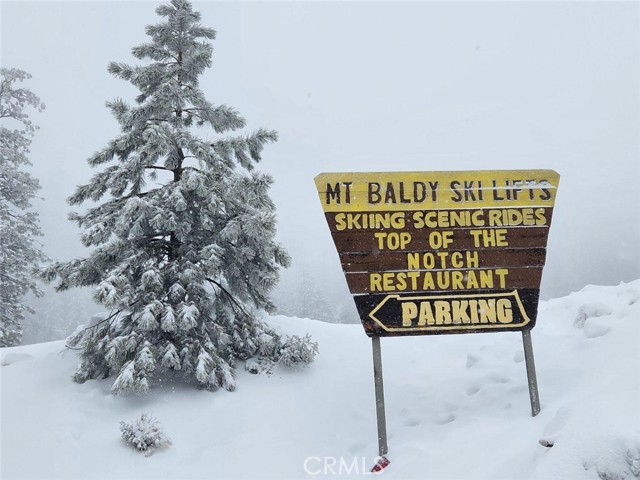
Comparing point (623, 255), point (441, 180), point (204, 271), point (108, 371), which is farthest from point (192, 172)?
point (623, 255)

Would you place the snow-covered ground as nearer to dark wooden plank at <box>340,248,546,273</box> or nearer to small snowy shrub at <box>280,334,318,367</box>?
small snowy shrub at <box>280,334,318,367</box>

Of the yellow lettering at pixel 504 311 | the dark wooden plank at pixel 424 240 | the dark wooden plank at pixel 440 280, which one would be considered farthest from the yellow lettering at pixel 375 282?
the yellow lettering at pixel 504 311

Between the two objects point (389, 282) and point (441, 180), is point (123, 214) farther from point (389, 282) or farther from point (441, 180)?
point (441, 180)

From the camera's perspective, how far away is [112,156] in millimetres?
11602

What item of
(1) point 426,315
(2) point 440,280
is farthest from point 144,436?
(2) point 440,280

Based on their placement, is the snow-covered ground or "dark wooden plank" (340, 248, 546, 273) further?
"dark wooden plank" (340, 248, 546, 273)

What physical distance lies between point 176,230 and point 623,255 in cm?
23419

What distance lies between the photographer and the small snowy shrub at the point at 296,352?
1156 cm

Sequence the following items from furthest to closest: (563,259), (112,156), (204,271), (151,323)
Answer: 1. (563,259)
2. (112,156)
3. (204,271)
4. (151,323)

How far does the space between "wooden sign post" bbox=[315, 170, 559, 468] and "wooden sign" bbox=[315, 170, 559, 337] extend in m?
0.02

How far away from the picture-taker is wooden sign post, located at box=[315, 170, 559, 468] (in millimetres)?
7949

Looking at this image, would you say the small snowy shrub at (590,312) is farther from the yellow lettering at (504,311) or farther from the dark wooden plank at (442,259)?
the yellow lettering at (504,311)

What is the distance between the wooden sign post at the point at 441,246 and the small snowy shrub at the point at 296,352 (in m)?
4.11

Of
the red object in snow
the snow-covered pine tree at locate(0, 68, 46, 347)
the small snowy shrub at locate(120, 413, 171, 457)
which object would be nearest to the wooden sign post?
the red object in snow
